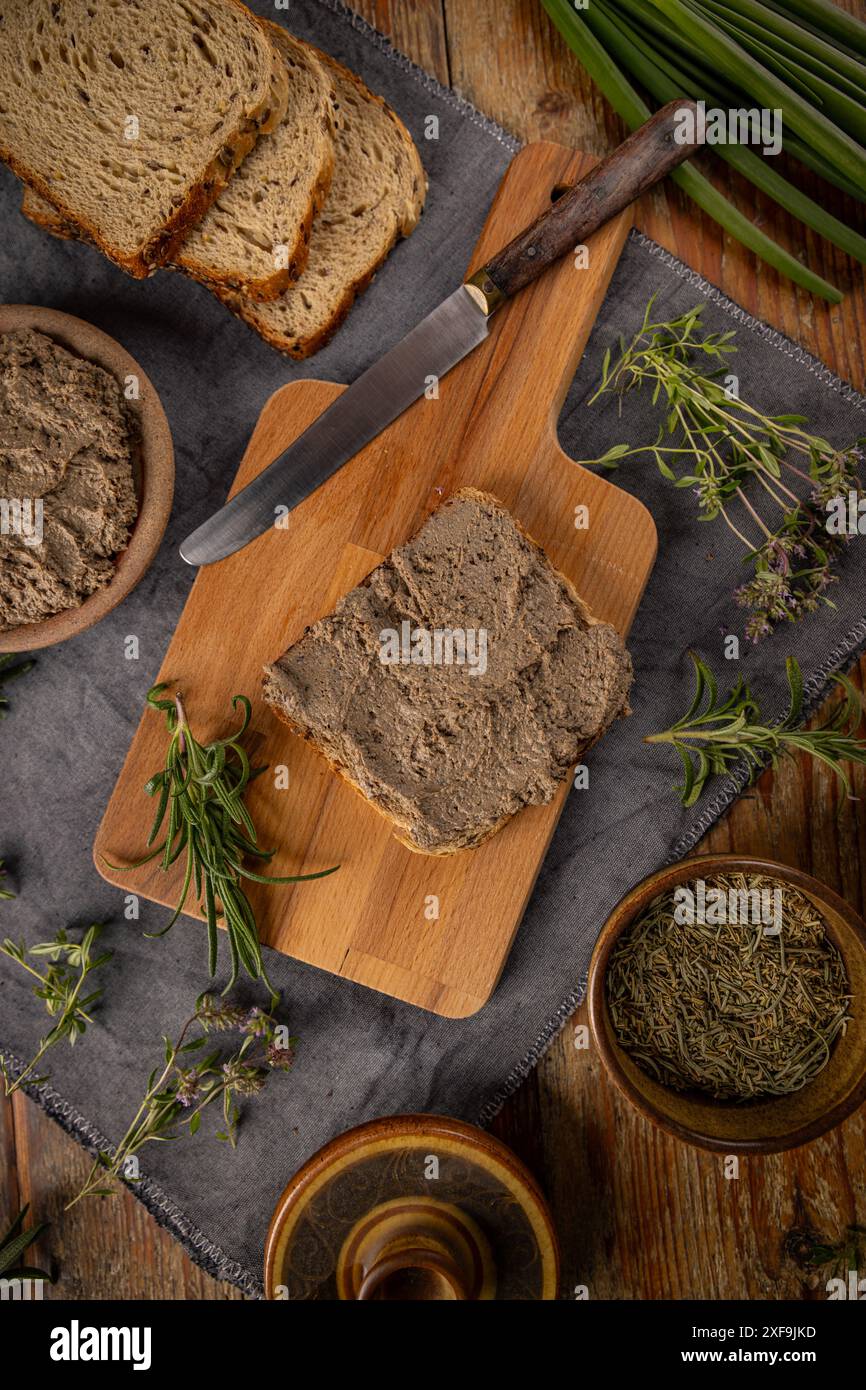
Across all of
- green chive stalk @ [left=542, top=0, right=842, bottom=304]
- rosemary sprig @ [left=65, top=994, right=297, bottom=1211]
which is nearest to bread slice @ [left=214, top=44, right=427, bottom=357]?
green chive stalk @ [left=542, top=0, right=842, bottom=304]

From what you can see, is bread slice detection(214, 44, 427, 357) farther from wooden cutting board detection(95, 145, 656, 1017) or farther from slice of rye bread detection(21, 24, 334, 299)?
wooden cutting board detection(95, 145, 656, 1017)

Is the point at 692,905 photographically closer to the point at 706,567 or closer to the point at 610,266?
the point at 706,567

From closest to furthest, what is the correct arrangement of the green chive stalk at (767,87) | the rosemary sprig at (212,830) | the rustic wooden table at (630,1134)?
the rosemary sprig at (212,830), the green chive stalk at (767,87), the rustic wooden table at (630,1134)

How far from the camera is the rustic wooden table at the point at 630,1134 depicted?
251 centimetres

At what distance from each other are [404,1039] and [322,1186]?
0.42m

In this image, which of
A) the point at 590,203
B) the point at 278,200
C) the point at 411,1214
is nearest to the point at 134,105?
the point at 278,200

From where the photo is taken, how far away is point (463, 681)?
222cm

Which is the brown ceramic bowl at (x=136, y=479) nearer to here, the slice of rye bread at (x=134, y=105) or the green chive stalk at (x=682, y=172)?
the slice of rye bread at (x=134, y=105)

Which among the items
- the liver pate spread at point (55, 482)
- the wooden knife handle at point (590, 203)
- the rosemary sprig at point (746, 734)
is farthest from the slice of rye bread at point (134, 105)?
the rosemary sprig at point (746, 734)

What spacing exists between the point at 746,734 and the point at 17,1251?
2178 millimetres

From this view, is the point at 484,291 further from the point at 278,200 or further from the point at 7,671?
the point at 7,671

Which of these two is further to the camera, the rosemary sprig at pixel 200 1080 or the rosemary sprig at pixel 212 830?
the rosemary sprig at pixel 200 1080

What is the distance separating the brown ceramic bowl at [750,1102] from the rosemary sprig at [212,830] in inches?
27.5
